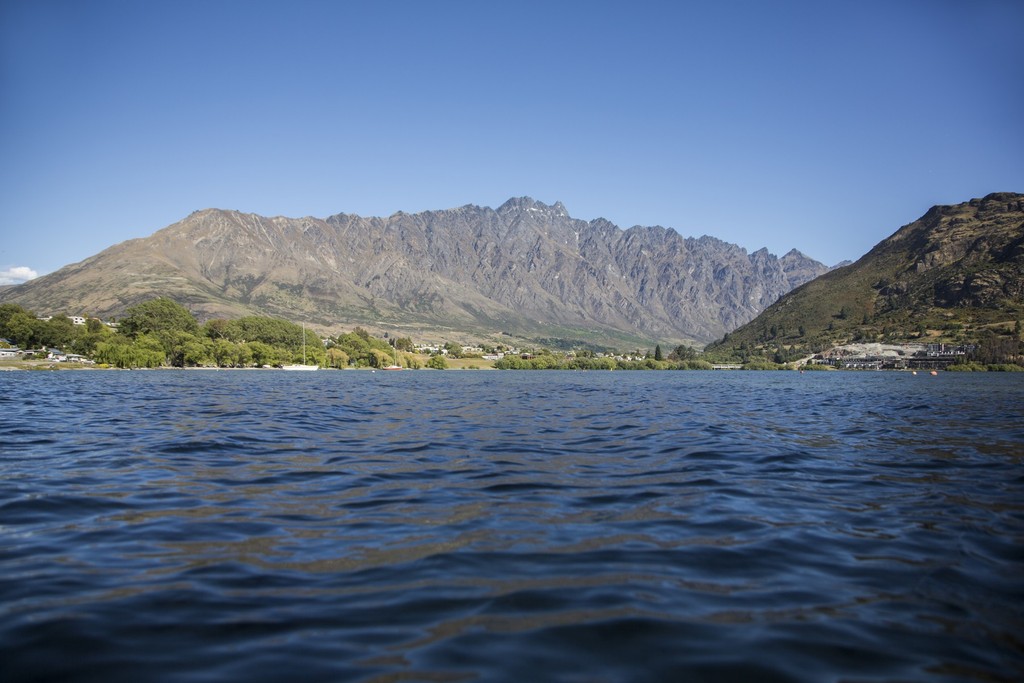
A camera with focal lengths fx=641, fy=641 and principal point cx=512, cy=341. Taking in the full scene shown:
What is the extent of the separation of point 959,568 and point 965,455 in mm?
15028

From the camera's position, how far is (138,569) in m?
9.37

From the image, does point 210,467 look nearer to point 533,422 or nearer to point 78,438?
point 78,438

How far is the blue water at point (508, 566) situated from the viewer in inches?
258

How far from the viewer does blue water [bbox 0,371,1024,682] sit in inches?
258

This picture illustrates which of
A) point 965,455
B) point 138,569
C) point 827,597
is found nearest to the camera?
point 827,597

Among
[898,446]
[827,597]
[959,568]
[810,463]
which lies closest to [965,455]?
[898,446]

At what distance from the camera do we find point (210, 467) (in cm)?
1873

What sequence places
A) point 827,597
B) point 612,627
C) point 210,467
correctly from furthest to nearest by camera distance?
point 210,467
point 827,597
point 612,627

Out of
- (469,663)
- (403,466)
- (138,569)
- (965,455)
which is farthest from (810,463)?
(138,569)

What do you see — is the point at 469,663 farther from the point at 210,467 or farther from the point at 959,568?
the point at 210,467

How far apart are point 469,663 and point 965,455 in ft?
72.9

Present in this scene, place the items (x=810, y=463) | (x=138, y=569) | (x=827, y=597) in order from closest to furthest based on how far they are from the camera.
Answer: (x=827, y=597)
(x=138, y=569)
(x=810, y=463)

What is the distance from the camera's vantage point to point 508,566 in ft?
31.0

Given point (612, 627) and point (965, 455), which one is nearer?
point (612, 627)
